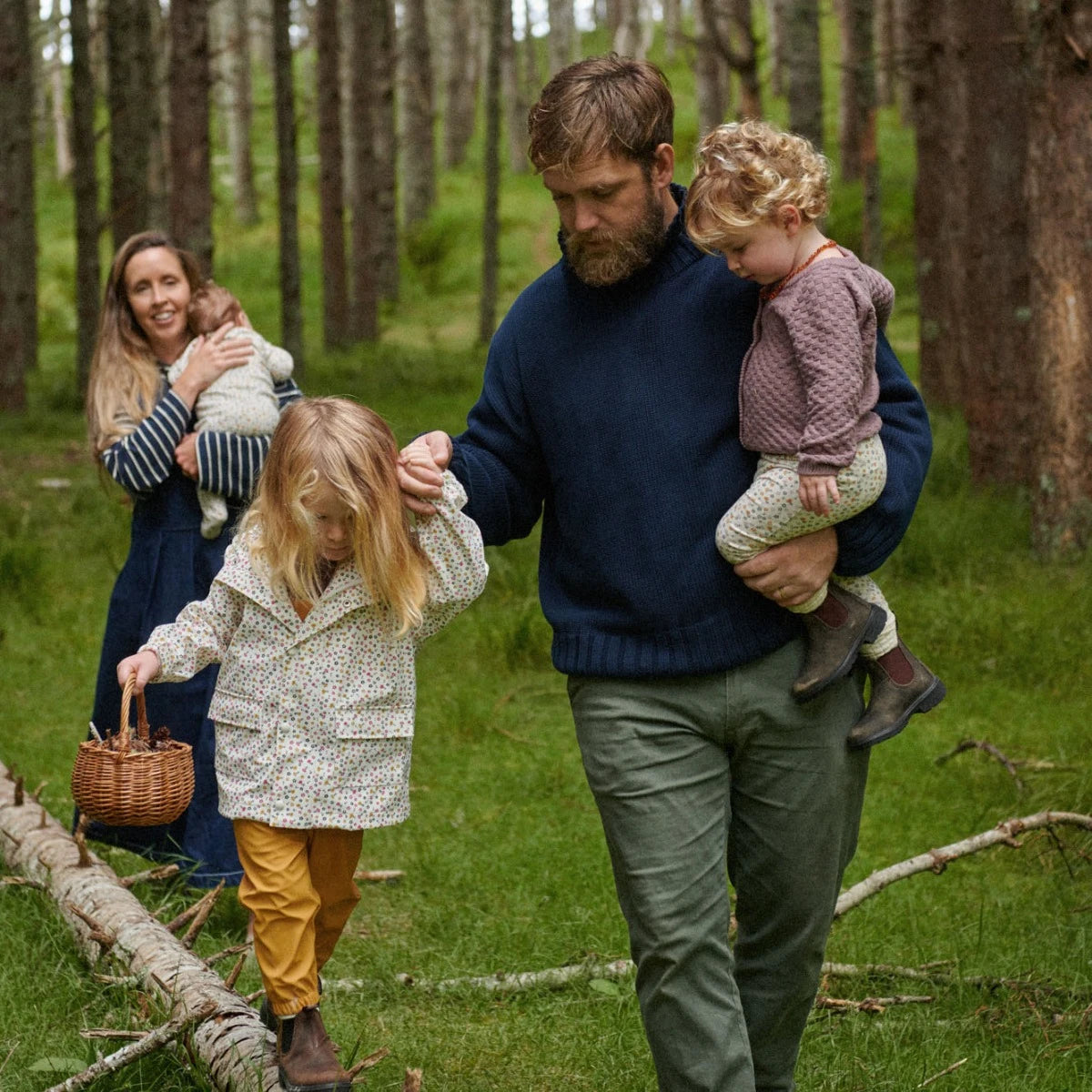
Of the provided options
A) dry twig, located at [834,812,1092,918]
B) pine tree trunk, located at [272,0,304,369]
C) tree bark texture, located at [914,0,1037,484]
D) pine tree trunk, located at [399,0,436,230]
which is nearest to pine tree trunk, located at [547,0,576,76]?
pine tree trunk, located at [399,0,436,230]

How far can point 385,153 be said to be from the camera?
72.0 feet

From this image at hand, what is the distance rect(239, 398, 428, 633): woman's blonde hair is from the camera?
10.2 ft

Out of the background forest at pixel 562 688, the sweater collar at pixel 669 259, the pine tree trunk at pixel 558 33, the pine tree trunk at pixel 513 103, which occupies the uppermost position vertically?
the pine tree trunk at pixel 558 33

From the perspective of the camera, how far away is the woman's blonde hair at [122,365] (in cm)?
496

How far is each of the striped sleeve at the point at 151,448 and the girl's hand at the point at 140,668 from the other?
1732mm

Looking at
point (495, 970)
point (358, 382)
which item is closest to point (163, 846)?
point (495, 970)

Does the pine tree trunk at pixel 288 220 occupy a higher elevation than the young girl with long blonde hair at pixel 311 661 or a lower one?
higher

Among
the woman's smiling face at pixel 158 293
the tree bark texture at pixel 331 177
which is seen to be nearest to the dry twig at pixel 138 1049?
the woman's smiling face at pixel 158 293

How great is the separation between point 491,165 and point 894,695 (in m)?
16.0

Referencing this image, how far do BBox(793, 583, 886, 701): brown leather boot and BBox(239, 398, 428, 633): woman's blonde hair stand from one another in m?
0.81

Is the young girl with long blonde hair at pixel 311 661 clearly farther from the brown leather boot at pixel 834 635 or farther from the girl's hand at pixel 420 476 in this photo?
the brown leather boot at pixel 834 635

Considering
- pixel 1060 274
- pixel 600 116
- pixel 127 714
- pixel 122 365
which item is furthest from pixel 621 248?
pixel 1060 274

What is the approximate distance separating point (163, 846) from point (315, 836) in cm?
208

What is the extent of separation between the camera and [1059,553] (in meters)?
7.93
